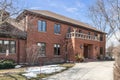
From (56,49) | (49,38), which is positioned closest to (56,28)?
(49,38)

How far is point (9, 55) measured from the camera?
76.5 ft

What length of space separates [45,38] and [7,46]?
6.38 metres

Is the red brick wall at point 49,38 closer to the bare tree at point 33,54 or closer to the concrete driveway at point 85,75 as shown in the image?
the bare tree at point 33,54

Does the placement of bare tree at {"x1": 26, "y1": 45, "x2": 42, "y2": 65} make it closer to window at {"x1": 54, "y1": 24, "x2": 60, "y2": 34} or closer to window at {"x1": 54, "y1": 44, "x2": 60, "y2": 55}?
window at {"x1": 54, "y1": 44, "x2": 60, "y2": 55}

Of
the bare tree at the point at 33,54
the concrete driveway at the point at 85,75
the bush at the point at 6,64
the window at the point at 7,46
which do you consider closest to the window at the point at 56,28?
the bare tree at the point at 33,54

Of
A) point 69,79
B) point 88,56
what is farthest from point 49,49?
point 69,79

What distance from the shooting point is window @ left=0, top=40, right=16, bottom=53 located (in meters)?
22.8

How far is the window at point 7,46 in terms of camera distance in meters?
22.8

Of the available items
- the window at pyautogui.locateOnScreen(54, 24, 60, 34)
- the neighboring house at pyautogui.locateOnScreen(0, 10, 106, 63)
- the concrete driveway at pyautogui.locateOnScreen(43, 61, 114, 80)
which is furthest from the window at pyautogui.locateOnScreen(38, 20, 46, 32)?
the concrete driveway at pyautogui.locateOnScreen(43, 61, 114, 80)

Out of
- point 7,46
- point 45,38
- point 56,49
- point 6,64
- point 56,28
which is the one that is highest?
point 56,28

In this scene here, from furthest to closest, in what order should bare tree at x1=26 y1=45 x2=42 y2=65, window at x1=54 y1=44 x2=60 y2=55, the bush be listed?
window at x1=54 y1=44 x2=60 y2=55
bare tree at x1=26 y1=45 x2=42 y2=65
the bush

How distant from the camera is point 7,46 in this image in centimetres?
2333

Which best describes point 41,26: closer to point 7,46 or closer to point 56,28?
point 56,28

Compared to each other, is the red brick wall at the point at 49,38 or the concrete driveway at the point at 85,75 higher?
the red brick wall at the point at 49,38
